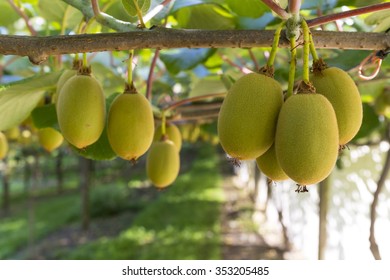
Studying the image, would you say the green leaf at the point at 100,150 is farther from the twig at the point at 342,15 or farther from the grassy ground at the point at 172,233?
the grassy ground at the point at 172,233

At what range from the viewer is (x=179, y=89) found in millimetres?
2688

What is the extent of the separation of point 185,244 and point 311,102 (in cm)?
529

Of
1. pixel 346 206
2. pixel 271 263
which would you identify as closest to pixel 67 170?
pixel 346 206

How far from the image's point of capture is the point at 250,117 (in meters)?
0.59

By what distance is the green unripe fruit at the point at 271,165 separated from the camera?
641mm

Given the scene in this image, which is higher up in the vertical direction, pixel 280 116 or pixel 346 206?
pixel 346 206

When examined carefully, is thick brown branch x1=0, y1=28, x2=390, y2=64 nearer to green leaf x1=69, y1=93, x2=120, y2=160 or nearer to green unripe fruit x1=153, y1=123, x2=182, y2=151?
green leaf x1=69, y1=93, x2=120, y2=160

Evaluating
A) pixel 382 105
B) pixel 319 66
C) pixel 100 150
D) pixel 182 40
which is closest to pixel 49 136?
pixel 100 150

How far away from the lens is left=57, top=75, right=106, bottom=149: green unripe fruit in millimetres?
726

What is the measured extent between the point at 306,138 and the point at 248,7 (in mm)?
518

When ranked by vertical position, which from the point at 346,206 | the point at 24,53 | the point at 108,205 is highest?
the point at 108,205

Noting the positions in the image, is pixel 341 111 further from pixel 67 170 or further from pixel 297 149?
pixel 67 170

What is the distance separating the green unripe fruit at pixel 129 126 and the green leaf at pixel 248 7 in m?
0.37

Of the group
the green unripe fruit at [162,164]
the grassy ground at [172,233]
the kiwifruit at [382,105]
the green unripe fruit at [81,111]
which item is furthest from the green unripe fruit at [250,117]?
the grassy ground at [172,233]
